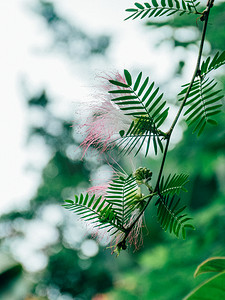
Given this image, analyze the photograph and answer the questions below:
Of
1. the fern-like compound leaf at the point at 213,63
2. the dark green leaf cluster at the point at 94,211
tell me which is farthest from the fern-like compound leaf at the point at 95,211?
the fern-like compound leaf at the point at 213,63

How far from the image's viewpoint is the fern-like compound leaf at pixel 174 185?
1.44 feet

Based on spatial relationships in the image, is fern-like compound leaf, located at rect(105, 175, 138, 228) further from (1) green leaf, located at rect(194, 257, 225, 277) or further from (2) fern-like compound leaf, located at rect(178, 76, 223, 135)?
(1) green leaf, located at rect(194, 257, 225, 277)

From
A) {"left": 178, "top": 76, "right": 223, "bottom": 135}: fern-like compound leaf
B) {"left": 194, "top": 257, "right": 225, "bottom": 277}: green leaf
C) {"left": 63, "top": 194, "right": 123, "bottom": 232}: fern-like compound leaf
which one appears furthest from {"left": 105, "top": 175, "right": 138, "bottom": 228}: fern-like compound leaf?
{"left": 194, "top": 257, "right": 225, "bottom": 277}: green leaf

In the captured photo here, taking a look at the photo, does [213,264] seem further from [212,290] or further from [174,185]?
[174,185]

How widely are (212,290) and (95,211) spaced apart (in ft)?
0.70

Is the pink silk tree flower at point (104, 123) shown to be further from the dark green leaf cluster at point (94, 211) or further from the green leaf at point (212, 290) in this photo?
the green leaf at point (212, 290)

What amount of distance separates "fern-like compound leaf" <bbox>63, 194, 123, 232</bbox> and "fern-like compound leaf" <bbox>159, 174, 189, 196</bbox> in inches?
2.9

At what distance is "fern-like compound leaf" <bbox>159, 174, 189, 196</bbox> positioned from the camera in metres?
0.44

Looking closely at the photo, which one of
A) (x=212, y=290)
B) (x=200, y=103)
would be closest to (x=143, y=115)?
(x=200, y=103)

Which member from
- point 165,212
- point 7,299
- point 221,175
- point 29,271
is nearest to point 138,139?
point 165,212

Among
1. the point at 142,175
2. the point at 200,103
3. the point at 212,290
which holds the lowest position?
the point at 212,290

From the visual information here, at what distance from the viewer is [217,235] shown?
219 cm

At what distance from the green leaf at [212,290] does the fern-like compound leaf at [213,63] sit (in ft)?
0.93

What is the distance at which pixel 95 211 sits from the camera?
1.49 ft
